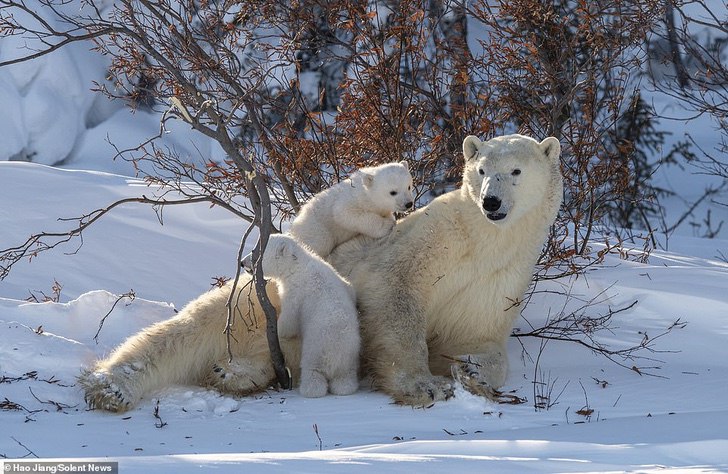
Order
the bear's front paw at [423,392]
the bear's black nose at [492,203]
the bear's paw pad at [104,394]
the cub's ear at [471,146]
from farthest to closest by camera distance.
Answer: the cub's ear at [471,146]
the bear's black nose at [492,203]
the bear's front paw at [423,392]
the bear's paw pad at [104,394]

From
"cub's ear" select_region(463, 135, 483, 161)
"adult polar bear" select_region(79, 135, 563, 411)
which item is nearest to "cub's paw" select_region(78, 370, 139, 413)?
"adult polar bear" select_region(79, 135, 563, 411)

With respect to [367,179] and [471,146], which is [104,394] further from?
[471,146]

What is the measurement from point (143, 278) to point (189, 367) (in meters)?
2.50

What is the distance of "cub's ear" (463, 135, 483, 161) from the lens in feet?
15.4

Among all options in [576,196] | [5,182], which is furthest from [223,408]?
[5,182]

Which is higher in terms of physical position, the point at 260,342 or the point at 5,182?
the point at 5,182

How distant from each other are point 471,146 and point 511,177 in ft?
1.31

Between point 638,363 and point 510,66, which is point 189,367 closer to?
point 638,363

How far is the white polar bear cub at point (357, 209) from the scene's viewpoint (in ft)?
16.3

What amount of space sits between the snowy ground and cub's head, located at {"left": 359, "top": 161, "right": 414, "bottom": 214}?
103 cm

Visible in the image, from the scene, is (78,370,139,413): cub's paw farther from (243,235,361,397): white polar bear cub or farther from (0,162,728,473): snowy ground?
(243,235,361,397): white polar bear cub

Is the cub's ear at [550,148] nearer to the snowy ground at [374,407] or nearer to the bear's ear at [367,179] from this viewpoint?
the bear's ear at [367,179]

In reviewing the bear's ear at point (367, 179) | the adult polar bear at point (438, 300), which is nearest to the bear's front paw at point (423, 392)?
the adult polar bear at point (438, 300)

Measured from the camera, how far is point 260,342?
4.53 metres
